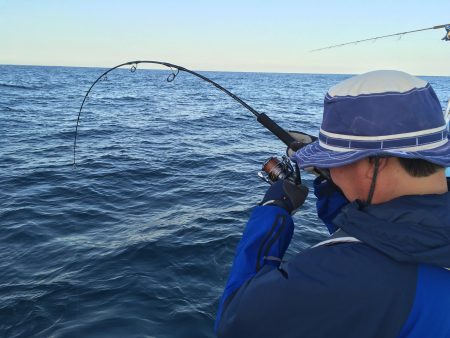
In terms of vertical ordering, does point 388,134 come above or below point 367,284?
above

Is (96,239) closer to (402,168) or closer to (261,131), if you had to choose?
(402,168)

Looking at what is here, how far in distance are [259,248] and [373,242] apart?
63cm

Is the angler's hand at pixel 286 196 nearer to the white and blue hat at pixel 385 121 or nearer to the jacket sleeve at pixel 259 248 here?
the jacket sleeve at pixel 259 248

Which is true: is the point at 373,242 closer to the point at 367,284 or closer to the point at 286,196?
the point at 367,284

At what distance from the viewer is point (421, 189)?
1452 mm

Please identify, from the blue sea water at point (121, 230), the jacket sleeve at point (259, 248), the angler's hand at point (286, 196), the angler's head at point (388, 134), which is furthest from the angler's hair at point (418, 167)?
the blue sea water at point (121, 230)

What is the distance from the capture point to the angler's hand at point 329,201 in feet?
7.85

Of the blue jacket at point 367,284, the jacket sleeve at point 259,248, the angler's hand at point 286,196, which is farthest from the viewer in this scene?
the angler's hand at point 286,196

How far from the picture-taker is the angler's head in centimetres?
141

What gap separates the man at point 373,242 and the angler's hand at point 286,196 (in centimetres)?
69

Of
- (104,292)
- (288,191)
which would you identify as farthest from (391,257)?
(104,292)

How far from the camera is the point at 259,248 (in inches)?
72.6

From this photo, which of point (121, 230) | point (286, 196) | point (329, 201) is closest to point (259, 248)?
point (286, 196)

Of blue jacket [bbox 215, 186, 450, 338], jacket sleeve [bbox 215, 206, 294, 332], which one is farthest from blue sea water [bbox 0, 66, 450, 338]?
blue jacket [bbox 215, 186, 450, 338]
